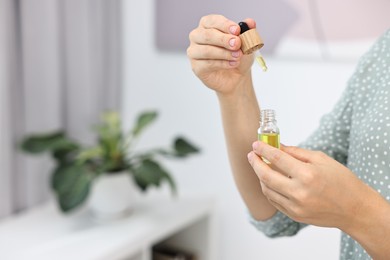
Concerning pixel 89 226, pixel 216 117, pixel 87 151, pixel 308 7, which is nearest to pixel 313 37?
pixel 308 7

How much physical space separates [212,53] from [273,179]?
200mm

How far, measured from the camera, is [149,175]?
4.10 ft

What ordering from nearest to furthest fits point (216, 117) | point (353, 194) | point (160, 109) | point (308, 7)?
1. point (353, 194)
2. point (308, 7)
3. point (216, 117)
4. point (160, 109)

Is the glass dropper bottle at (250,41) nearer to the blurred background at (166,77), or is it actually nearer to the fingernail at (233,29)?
the fingernail at (233,29)

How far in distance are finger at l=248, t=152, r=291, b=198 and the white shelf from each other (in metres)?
0.64

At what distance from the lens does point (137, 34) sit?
1.56 meters

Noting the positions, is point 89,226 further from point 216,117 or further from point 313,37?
point 313,37

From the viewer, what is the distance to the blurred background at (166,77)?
4.01ft

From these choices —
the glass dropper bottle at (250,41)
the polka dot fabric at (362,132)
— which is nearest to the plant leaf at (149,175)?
the polka dot fabric at (362,132)

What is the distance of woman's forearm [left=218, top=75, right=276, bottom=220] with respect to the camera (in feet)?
2.39

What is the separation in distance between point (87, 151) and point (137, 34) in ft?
1.55

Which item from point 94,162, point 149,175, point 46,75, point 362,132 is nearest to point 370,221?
point 362,132

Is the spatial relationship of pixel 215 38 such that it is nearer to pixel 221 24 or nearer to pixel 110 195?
pixel 221 24

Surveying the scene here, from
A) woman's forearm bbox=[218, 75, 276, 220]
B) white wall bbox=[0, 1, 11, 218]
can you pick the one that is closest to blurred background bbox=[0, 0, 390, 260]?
white wall bbox=[0, 1, 11, 218]
